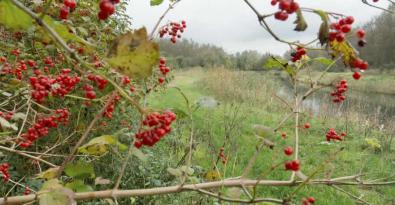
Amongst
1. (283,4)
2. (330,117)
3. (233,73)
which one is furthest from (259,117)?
(283,4)

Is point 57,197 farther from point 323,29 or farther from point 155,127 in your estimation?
point 323,29

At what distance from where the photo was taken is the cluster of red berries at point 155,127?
956mm

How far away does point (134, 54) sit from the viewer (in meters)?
0.78

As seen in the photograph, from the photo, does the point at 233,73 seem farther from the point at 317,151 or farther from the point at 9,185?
the point at 9,185

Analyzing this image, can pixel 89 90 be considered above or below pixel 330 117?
above

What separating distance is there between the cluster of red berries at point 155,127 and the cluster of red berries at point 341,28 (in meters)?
0.44

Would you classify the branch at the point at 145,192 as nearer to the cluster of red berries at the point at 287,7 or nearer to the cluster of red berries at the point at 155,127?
the cluster of red berries at the point at 155,127

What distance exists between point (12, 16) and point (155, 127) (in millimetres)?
400

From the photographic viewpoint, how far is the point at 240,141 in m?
7.30

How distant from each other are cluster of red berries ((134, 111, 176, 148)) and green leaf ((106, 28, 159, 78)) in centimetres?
18

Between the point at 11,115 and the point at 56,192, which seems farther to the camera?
the point at 11,115

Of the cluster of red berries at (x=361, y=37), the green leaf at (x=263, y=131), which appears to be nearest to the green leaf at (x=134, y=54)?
the green leaf at (x=263, y=131)

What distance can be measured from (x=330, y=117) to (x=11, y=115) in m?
10.1

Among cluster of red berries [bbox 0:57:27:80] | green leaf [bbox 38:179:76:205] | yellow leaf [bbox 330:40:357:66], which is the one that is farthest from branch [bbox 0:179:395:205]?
cluster of red berries [bbox 0:57:27:80]
